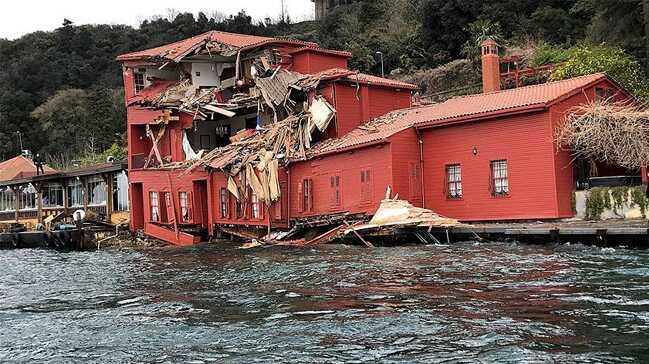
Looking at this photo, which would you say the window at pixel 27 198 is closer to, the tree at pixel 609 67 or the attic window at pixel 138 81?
the attic window at pixel 138 81

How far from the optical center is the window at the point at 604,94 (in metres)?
25.1

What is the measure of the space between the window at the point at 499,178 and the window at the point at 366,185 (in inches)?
187

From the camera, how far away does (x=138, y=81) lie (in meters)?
42.8

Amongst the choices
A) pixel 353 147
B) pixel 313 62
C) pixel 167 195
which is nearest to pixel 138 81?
pixel 167 195

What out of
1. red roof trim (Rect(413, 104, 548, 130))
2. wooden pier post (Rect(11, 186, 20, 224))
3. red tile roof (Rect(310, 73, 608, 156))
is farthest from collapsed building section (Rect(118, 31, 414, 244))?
wooden pier post (Rect(11, 186, 20, 224))

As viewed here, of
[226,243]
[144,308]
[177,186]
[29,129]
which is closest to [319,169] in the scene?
[226,243]

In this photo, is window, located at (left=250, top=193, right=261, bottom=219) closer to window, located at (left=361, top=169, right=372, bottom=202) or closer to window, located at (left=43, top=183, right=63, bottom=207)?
window, located at (left=361, top=169, right=372, bottom=202)

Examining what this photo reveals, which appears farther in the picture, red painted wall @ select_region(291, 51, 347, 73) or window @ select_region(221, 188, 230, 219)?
red painted wall @ select_region(291, 51, 347, 73)

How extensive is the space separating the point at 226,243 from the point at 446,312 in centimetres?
2219

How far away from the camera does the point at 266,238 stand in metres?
30.4

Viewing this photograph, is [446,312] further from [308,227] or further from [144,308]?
[308,227]

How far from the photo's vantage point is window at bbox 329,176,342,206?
28453 millimetres

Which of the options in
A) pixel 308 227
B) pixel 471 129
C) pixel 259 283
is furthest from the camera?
pixel 308 227

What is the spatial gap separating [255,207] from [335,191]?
17.3 ft
